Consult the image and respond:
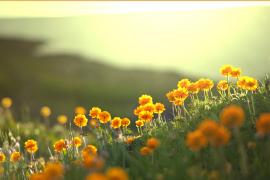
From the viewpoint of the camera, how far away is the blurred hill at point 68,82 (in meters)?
15.7

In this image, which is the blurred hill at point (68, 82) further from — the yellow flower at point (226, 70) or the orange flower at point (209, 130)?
the orange flower at point (209, 130)

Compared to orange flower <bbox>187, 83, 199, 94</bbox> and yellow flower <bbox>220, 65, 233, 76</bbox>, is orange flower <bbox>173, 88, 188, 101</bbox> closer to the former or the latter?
orange flower <bbox>187, 83, 199, 94</bbox>

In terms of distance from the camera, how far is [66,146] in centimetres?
551

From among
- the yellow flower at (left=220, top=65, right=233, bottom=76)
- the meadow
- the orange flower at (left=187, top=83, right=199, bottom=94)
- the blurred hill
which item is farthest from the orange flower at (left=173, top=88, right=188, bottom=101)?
the blurred hill

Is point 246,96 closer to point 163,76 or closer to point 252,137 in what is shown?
point 252,137

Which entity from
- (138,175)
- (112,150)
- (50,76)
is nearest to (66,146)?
(112,150)

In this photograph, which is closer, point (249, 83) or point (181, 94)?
point (249, 83)

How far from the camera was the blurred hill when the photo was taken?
51.5 feet

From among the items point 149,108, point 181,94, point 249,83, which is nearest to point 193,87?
point 181,94

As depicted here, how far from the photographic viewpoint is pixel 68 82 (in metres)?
16.7

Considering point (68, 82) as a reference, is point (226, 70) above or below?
below

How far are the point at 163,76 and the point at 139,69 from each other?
1338 millimetres

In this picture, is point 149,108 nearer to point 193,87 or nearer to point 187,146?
point 193,87

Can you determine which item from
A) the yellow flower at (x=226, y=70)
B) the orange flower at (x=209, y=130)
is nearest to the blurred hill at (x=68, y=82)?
the yellow flower at (x=226, y=70)
